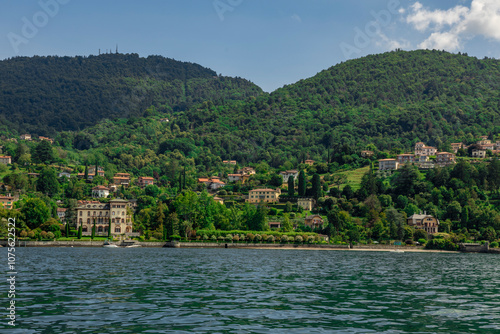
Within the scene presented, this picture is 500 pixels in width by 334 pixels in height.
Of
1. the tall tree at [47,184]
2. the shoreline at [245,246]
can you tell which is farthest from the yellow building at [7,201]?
the shoreline at [245,246]

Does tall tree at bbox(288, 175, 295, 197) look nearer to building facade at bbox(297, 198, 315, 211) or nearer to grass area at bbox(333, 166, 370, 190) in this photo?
building facade at bbox(297, 198, 315, 211)

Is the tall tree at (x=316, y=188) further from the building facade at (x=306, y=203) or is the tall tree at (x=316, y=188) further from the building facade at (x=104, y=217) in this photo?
the building facade at (x=104, y=217)

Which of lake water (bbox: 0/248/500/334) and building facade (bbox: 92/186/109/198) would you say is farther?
building facade (bbox: 92/186/109/198)

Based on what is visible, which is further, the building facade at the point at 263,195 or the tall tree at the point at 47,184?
the building facade at the point at 263,195

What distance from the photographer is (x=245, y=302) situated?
33.2m

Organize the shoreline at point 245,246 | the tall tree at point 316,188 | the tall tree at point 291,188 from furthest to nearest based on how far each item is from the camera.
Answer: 1. the tall tree at point 291,188
2. the tall tree at point 316,188
3. the shoreline at point 245,246

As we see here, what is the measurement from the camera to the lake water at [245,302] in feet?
85.9

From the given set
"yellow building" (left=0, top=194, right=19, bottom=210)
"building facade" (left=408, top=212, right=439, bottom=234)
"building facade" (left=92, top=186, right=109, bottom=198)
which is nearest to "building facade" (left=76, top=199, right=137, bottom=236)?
"yellow building" (left=0, top=194, right=19, bottom=210)

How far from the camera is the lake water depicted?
1030 inches

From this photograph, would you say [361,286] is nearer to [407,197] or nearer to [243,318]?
[243,318]

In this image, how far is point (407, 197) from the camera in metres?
169

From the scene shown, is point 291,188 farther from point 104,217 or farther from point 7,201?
point 7,201

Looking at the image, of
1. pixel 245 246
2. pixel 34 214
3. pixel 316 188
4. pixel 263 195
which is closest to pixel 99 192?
pixel 263 195

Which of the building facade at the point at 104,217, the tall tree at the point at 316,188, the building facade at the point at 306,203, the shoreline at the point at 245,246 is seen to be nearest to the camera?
the shoreline at the point at 245,246
